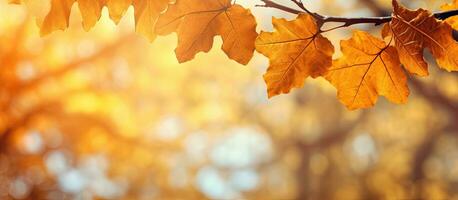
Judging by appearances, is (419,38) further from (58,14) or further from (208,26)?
(58,14)

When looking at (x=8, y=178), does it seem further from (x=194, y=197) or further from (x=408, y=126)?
(x=408, y=126)

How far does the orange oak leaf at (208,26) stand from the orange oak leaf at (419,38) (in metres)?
0.17

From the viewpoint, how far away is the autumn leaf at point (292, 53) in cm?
60

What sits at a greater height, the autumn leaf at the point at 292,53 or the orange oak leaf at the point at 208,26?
the orange oak leaf at the point at 208,26

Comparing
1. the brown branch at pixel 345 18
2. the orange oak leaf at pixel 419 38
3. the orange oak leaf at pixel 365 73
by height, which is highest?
the brown branch at pixel 345 18

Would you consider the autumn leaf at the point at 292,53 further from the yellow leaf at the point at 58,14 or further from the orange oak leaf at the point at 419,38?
the yellow leaf at the point at 58,14

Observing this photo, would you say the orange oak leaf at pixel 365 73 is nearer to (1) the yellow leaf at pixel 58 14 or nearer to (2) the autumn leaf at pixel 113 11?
(2) the autumn leaf at pixel 113 11

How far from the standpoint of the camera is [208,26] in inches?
23.9

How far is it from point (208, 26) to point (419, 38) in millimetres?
256

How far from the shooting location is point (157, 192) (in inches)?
259

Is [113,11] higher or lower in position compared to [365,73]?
higher

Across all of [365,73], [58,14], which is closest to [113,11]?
[58,14]

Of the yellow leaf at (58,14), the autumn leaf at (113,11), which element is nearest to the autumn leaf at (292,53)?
the autumn leaf at (113,11)

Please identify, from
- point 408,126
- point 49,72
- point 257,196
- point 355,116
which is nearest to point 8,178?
point 49,72
